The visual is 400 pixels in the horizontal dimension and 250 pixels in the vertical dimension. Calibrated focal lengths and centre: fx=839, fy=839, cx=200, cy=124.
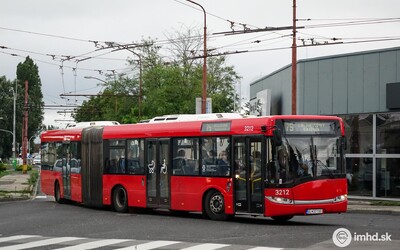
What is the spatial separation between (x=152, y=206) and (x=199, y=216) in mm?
1437

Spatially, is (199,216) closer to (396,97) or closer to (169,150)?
(169,150)

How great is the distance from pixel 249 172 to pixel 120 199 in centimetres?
670

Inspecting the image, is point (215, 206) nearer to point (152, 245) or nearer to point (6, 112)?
point (152, 245)

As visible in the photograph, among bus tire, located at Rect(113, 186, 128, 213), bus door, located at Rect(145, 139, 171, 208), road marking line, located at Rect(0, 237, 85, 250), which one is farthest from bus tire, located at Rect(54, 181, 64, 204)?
road marking line, located at Rect(0, 237, 85, 250)

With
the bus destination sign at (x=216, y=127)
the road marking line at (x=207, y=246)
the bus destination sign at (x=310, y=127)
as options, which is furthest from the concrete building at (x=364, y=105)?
the road marking line at (x=207, y=246)

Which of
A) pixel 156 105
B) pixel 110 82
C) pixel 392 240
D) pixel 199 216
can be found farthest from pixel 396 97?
pixel 110 82

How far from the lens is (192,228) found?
Answer: 19.2m

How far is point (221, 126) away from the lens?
2164 centimetres

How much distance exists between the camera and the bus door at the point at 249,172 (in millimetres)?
20156

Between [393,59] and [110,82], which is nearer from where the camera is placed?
[393,59]

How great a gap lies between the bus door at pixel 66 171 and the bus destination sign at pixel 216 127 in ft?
29.0

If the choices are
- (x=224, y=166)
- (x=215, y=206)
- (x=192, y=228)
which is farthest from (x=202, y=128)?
(x=192, y=228)

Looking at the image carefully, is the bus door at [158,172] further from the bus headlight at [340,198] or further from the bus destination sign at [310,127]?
the bus headlight at [340,198]

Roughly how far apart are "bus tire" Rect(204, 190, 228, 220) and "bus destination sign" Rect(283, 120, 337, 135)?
2642mm
